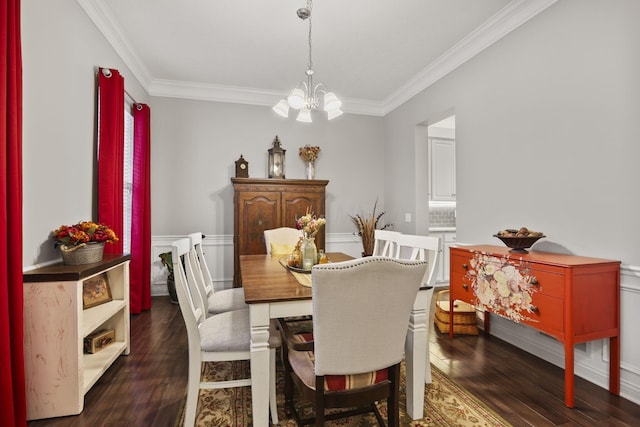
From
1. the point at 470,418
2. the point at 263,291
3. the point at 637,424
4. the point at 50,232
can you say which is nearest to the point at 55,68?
the point at 50,232

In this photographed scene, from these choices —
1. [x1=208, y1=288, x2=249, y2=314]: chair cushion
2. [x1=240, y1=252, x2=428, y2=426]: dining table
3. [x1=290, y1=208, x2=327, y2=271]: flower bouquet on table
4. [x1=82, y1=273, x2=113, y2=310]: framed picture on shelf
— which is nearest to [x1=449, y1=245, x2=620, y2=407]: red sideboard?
[x1=240, y1=252, x2=428, y2=426]: dining table

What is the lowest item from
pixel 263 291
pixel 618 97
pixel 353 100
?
pixel 263 291

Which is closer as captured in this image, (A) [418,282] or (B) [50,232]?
(A) [418,282]

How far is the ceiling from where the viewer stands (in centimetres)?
268

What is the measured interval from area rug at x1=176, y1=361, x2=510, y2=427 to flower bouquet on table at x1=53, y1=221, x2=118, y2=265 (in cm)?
114

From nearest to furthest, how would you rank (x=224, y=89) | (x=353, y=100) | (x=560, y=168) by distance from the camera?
(x=560, y=168)
(x=224, y=89)
(x=353, y=100)

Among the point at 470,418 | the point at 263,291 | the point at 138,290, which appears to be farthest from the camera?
the point at 138,290

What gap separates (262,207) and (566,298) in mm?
3113

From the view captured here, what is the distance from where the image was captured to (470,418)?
1802mm

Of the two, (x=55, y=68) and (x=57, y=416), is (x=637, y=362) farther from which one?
(x=55, y=68)

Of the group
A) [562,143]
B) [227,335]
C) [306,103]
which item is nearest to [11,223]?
[227,335]

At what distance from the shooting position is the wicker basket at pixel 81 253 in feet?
6.73

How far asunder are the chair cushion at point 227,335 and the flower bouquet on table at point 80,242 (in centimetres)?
91

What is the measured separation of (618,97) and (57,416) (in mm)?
3792
